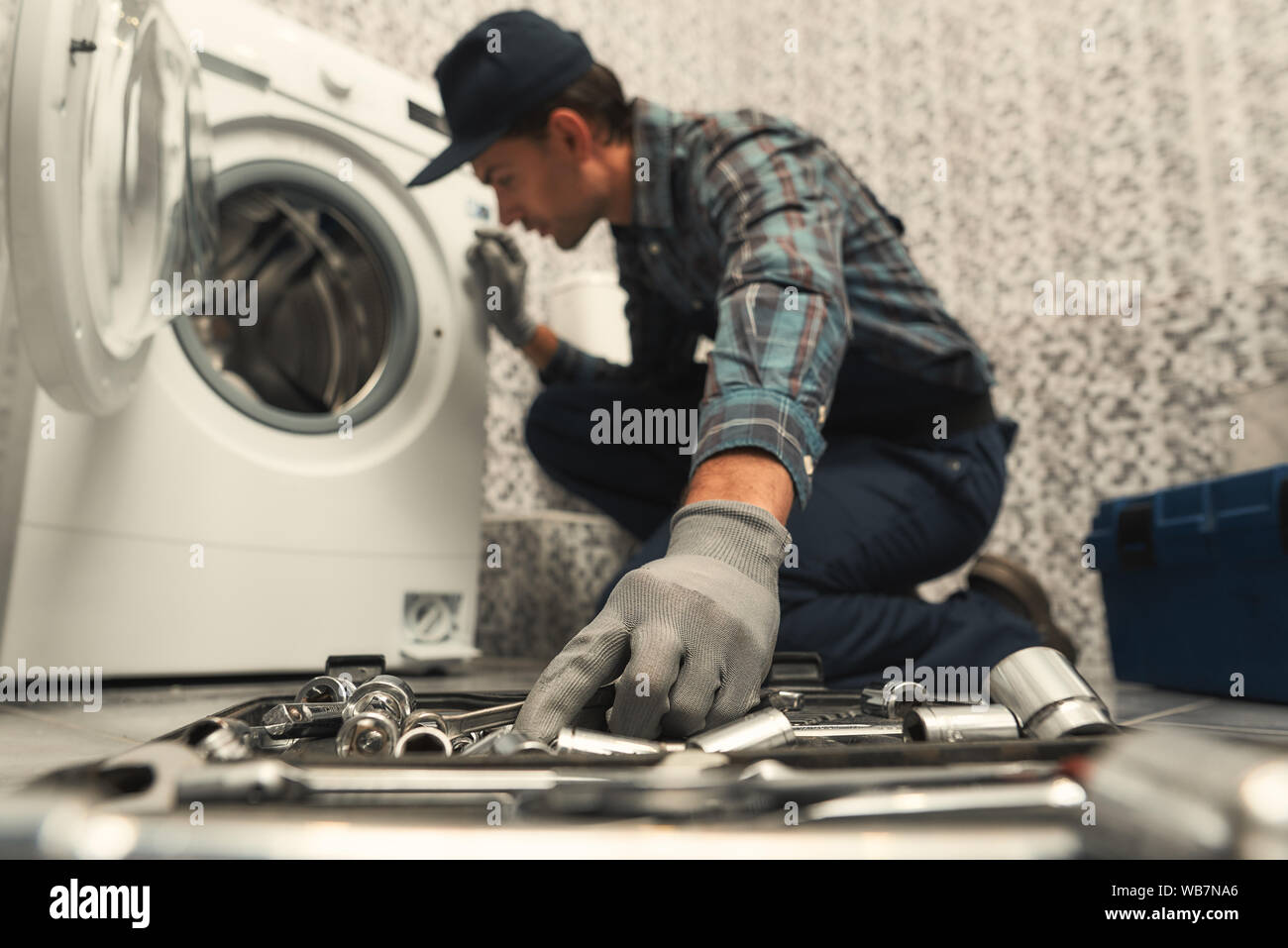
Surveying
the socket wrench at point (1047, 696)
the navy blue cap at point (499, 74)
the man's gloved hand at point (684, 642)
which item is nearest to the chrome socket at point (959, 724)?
the socket wrench at point (1047, 696)

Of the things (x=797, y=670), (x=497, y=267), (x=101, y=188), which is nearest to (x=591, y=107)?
(x=497, y=267)

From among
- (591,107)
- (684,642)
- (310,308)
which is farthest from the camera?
(310,308)

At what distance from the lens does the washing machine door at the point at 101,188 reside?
1.99 feet

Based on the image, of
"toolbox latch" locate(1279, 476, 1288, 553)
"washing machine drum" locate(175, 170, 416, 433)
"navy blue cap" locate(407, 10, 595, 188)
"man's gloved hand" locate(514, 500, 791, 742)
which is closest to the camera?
"man's gloved hand" locate(514, 500, 791, 742)

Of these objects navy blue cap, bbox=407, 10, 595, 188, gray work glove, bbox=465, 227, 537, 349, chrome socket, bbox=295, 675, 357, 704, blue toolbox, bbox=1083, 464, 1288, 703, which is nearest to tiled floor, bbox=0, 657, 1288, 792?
blue toolbox, bbox=1083, 464, 1288, 703

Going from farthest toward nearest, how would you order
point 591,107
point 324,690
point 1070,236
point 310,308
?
1. point 1070,236
2. point 310,308
3. point 591,107
4. point 324,690

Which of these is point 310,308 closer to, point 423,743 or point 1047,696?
point 423,743

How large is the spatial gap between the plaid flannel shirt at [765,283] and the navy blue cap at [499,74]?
0.41 feet

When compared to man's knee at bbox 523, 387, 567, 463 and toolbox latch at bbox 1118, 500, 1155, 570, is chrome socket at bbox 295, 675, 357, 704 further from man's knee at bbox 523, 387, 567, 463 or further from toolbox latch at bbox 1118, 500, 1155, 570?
toolbox latch at bbox 1118, 500, 1155, 570

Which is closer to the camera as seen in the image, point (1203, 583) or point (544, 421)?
point (1203, 583)

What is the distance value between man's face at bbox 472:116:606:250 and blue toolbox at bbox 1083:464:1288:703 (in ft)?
2.77

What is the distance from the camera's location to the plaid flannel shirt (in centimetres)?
71

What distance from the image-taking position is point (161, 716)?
0.78 m

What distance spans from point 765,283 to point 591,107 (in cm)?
50
